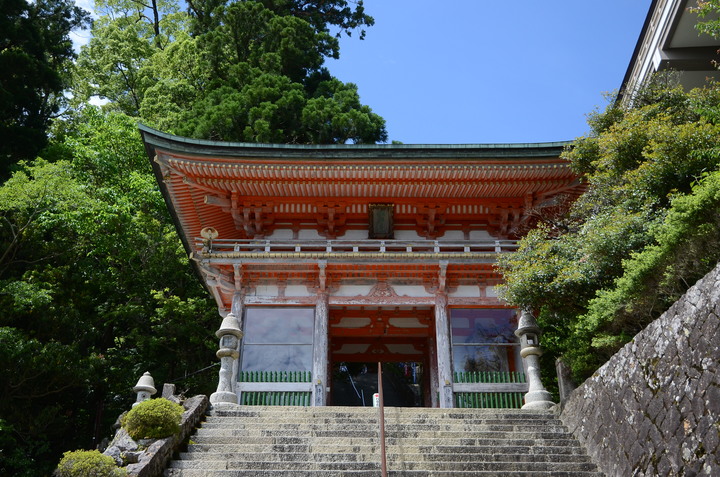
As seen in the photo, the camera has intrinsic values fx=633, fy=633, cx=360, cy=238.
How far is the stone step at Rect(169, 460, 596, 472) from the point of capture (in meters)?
7.90

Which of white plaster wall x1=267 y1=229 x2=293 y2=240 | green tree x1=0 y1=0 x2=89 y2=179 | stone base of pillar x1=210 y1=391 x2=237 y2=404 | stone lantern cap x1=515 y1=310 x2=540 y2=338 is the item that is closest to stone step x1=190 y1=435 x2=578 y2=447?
stone base of pillar x1=210 y1=391 x2=237 y2=404

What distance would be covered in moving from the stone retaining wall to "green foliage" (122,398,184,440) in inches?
217

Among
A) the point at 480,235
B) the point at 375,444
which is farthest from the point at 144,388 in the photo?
the point at 480,235

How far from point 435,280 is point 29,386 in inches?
386

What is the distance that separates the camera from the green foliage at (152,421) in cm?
821

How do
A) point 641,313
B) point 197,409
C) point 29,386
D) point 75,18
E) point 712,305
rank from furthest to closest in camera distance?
point 75,18 → point 29,386 → point 197,409 → point 641,313 → point 712,305

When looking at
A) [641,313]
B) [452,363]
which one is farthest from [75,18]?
[641,313]

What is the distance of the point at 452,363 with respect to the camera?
13.9 meters

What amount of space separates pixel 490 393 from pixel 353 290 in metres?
3.86

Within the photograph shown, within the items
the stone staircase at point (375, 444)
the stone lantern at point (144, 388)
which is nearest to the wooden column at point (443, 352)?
the stone staircase at point (375, 444)

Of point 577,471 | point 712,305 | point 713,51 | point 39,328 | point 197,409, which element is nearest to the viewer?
point 712,305

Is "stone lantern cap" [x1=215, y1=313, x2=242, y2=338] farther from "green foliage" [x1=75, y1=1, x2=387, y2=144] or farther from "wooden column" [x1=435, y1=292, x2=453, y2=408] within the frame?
"green foliage" [x1=75, y1=1, x2=387, y2=144]

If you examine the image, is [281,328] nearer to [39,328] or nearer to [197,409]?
[197,409]

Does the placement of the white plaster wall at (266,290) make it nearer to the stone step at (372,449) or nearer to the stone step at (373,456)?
the stone step at (372,449)
